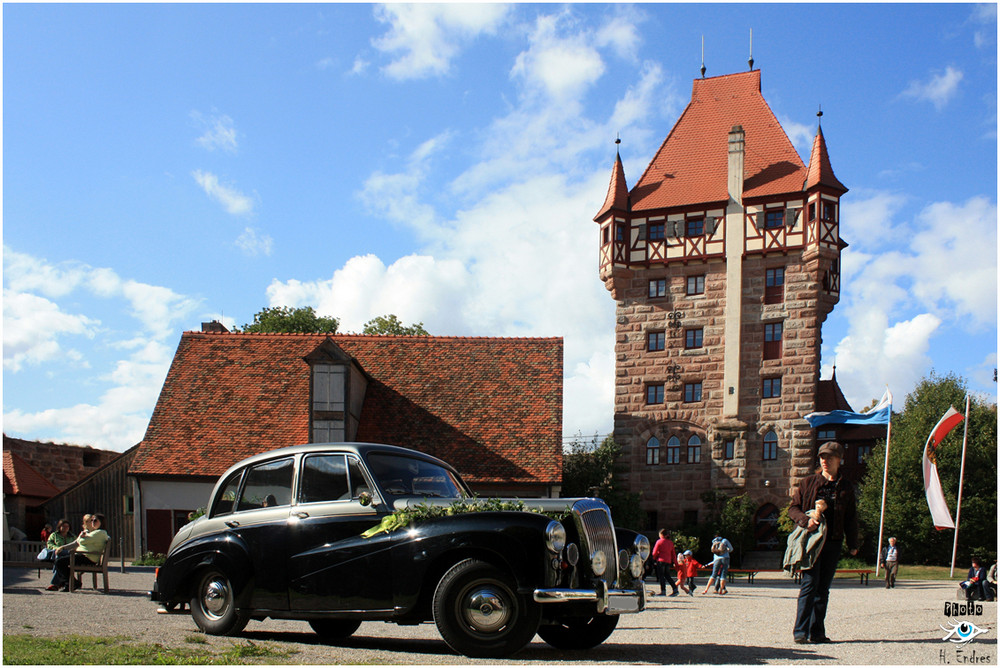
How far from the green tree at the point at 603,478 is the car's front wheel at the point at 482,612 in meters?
30.4

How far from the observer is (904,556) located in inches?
1695

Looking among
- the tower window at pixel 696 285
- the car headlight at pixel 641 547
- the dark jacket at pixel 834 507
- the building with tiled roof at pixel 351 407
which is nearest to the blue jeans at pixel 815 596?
the dark jacket at pixel 834 507

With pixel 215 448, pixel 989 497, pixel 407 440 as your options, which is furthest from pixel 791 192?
pixel 215 448

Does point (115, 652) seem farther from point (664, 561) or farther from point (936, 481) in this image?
point (936, 481)

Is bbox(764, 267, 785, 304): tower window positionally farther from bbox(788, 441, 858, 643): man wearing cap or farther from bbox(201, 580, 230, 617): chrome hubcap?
bbox(201, 580, 230, 617): chrome hubcap

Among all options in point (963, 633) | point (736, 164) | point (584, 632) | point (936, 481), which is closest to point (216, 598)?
point (584, 632)

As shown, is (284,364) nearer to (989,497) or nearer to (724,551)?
(724,551)

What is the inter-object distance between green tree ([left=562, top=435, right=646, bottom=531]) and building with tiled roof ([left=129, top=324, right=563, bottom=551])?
18.3 ft

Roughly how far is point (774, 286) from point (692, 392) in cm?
556

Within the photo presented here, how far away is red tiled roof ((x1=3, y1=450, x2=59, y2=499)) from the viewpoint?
38.8m

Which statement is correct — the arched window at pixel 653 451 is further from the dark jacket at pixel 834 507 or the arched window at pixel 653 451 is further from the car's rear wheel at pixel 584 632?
the car's rear wheel at pixel 584 632

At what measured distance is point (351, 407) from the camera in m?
33.3

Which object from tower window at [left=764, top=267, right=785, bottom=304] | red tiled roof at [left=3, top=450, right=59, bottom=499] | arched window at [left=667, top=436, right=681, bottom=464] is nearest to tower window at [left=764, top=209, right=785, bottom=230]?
tower window at [left=764, top=267, right=785, bottom=304]

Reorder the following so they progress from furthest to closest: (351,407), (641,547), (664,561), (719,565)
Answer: (351,407)
(719,565)
(664,561)
(641,547)
